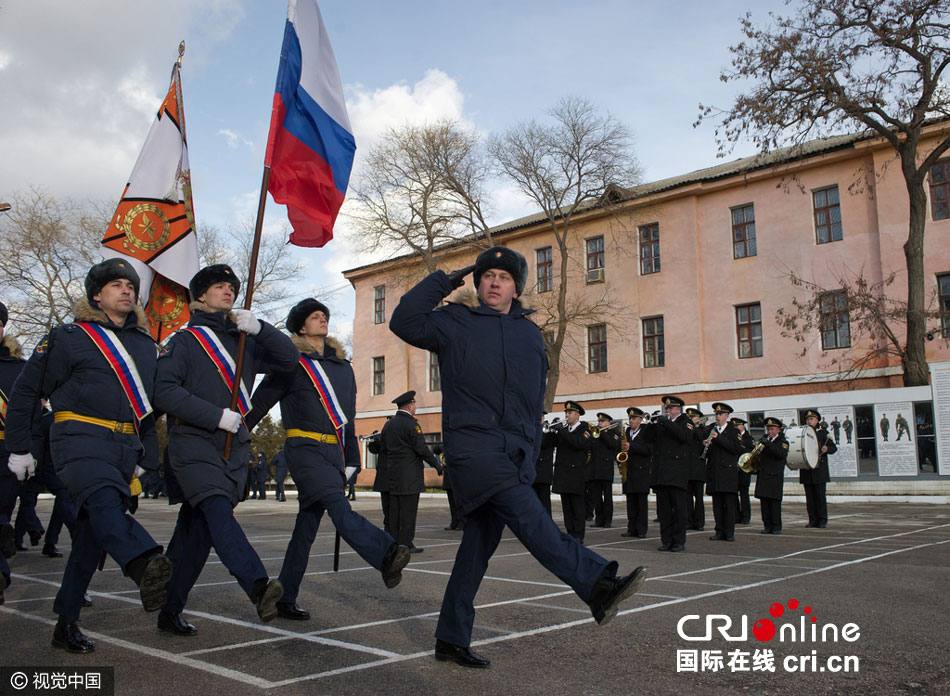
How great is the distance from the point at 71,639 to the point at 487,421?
253 cm

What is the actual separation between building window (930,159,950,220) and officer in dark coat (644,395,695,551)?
2050 cm

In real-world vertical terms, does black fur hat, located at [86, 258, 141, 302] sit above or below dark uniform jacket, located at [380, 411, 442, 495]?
above

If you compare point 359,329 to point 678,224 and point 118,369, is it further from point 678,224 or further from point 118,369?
point 118,369

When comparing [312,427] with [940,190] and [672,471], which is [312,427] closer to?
[672,471]

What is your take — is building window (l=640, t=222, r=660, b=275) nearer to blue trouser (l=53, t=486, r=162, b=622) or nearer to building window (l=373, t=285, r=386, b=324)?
building window (l=373, t=285, r=386, b=324)

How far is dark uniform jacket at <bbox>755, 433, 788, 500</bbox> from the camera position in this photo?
12.5 metres

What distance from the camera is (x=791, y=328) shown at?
2794 cm

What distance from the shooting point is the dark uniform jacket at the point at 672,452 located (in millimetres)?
10258

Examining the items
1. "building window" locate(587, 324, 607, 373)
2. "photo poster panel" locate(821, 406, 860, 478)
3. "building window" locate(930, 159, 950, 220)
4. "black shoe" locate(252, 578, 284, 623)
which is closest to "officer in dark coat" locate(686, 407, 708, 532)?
"black shoe" locate(252, 578, 284, 623)

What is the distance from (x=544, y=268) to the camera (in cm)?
3738

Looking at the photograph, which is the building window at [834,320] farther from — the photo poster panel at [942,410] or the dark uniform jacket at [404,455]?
the dark uniform jacket at [404,455]

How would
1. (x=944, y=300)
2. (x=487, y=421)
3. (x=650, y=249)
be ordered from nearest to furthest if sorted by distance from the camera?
(x=487, y=421) < (x=944, y=300) < (x=650, y=249)

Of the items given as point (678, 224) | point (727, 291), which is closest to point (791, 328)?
point (727, 291)

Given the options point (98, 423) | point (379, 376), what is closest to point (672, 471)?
point (98, 423)
